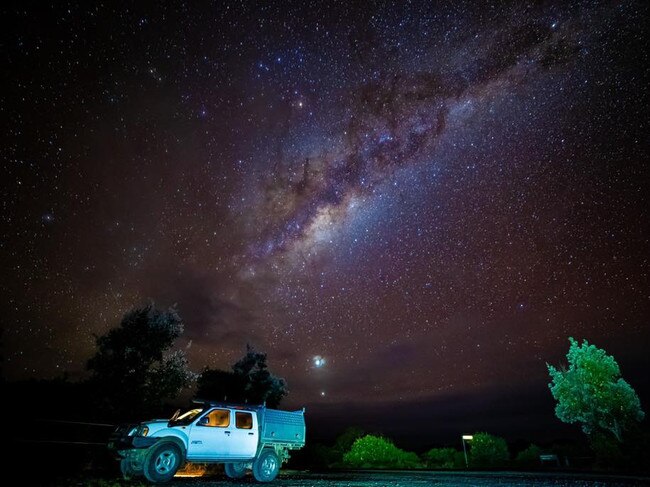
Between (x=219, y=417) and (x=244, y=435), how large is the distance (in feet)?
3.76

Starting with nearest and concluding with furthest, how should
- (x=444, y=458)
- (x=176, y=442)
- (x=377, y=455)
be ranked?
(x=176, y=442), (x=377, y=455), (x=444, y=458)

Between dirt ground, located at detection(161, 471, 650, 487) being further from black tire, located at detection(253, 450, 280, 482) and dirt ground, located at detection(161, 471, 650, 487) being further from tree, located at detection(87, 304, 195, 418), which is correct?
tree, located at detection(87, 304, 195, 418)

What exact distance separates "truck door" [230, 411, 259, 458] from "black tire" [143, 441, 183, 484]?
6.32ft

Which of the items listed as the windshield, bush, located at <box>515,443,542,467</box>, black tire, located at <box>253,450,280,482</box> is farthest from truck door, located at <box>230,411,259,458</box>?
bush, located at <box>515,443,542,467</box>

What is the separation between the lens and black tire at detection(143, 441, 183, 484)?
36.9 ft

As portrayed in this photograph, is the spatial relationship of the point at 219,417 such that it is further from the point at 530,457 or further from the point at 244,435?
the point at 530,457

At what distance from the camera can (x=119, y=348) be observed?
27.1m

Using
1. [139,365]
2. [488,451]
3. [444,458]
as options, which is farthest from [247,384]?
[488,451]

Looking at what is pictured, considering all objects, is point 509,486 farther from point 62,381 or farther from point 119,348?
point 119,348

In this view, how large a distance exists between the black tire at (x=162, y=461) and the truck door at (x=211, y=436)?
0.43 m

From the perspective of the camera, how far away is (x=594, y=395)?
32.6 m

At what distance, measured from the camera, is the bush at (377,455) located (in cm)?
2966

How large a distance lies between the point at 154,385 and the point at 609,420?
36847mm

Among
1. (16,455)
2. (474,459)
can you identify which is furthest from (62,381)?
(474,459)
